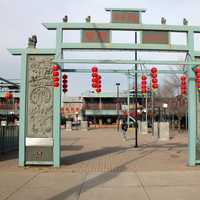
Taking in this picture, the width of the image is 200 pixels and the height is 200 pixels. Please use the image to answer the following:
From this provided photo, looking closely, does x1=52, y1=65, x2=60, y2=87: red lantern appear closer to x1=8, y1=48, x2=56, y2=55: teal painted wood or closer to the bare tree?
x1=8, y1=48, x2=56, y2=55: teal painted wood

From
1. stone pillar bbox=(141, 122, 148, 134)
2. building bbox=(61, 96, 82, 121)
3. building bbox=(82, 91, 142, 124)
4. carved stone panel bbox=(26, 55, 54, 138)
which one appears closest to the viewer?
carved stone panel bbox=(26, 55, 54, 138)

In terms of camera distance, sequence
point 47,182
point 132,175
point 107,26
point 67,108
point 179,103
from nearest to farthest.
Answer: point 47,182 < point 132,175 < point 107,26 < point 179,103 < point 67,108

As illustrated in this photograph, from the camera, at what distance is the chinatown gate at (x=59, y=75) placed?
52.9ft

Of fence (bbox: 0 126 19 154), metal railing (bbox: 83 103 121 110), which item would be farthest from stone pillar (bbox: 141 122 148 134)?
metal railing (bbox: 83 103 121 110)

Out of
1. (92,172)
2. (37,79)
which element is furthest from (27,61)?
(92,172)

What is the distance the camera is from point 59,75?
52.8 feet

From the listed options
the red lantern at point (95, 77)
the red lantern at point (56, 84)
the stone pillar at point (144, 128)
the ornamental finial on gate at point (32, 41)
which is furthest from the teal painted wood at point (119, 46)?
the stone pillar at point (144, 128)

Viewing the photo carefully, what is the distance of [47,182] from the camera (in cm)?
1215

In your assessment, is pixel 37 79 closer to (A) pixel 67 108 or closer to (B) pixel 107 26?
(B) pixel 107 26

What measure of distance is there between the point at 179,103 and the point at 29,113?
133 feet

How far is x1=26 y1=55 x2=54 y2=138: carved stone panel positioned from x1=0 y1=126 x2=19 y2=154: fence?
199 inches

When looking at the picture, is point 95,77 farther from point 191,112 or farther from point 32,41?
point 191,112

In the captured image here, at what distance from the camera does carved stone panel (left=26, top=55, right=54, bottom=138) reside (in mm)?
16266

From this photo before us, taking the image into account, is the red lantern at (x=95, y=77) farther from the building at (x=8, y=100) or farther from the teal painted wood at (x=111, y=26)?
the building at (x=8, y=100)
